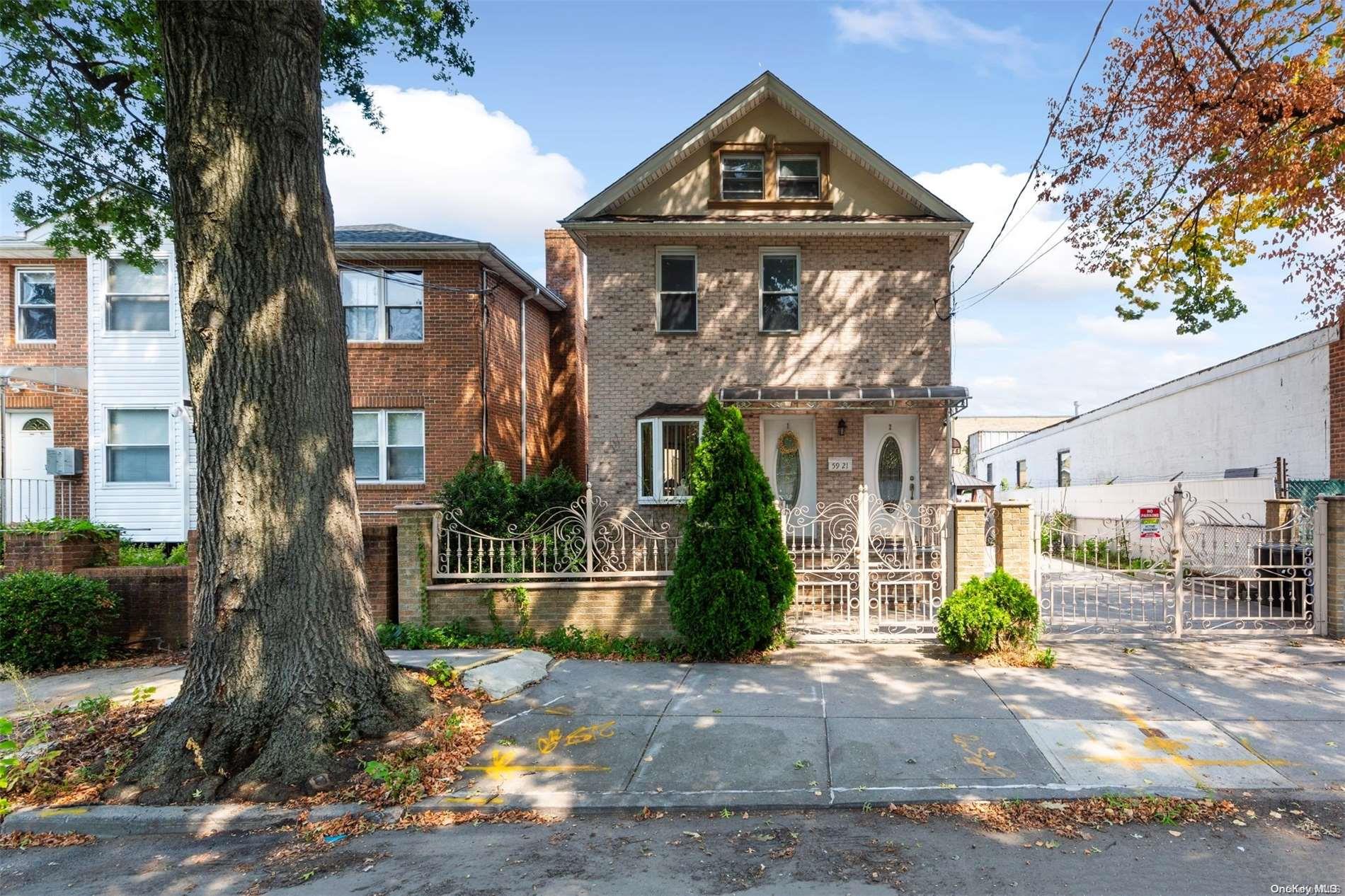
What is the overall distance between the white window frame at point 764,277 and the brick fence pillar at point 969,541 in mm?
6433

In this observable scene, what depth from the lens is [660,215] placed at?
48.1 feet

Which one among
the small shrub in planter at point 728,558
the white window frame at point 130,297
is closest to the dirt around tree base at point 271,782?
the small shrub in planter at point 728,558

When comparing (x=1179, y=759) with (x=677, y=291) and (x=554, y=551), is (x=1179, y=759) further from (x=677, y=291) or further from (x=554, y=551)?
(x=677, y=291)

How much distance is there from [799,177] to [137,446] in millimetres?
15351

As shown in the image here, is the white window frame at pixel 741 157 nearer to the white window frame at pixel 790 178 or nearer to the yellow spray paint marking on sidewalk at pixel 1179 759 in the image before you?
the white window frame at pixel 790 178

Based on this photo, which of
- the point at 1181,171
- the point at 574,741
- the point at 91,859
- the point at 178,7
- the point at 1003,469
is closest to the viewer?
the point at 91,859

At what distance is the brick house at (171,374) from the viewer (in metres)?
15.6

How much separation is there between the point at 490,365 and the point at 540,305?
155 inches

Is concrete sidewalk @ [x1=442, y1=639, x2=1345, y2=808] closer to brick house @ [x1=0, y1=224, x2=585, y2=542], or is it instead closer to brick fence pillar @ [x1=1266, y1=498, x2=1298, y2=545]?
brick fence pillar @ [x1=1266, y1=498, x2=1298, y2=545]

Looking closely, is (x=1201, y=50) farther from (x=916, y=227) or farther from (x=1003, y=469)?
(x=1003, y=469)

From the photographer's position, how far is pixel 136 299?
53.0 ft

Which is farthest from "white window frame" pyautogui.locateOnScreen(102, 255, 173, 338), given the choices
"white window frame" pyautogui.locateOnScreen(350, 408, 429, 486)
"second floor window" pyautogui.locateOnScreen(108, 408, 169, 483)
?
"white window frame" pyautogui.locateOnScreen(350, 408, 429, 486)

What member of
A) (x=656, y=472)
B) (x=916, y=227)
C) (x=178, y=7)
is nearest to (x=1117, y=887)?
(x=178, y=7)

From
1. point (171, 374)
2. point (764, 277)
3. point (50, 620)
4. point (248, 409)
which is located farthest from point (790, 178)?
point (171, 374)
